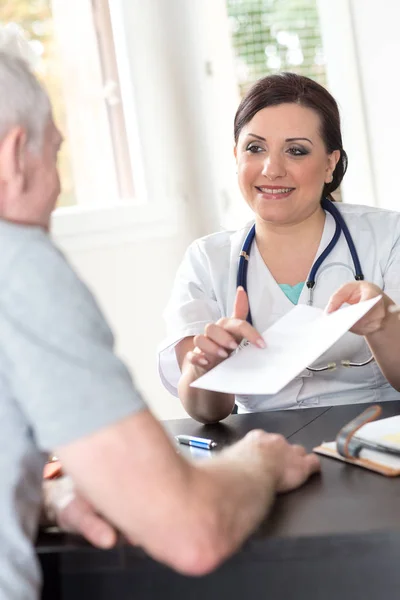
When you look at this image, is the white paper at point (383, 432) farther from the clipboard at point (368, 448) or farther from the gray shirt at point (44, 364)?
the gray shirt at point (44, 364)

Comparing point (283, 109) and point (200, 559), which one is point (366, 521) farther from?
point (283, 109)

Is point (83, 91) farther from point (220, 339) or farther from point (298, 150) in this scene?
point (220, 339)

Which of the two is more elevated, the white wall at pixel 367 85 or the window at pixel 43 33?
the window at pixel 43 33

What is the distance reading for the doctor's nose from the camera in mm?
1970

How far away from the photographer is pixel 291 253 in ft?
6.48

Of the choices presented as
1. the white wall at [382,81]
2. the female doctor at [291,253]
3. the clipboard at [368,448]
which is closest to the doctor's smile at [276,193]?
the female doctor at [291,253]

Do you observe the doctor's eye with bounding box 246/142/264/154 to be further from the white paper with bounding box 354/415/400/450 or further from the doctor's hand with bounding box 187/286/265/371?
the white paper with bounding box 354/415/400/450

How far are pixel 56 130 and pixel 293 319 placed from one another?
0.66m

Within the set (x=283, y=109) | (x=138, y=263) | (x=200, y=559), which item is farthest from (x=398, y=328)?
(x=138, y=263)

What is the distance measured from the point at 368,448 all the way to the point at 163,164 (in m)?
2.40

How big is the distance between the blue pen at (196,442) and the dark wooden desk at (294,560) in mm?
318

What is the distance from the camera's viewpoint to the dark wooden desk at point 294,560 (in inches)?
36.7

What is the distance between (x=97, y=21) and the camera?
3.42 m

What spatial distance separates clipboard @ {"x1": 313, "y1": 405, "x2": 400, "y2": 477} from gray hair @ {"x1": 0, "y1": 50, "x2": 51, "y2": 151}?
594 mm
